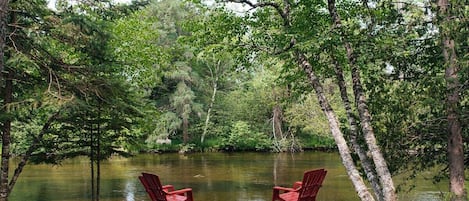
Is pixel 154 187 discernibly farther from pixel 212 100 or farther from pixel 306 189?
pixel 212 100

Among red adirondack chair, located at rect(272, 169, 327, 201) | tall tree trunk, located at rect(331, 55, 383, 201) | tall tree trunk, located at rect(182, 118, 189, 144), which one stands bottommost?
red adirondack chair, located at rect(272, 169, 327, 201)

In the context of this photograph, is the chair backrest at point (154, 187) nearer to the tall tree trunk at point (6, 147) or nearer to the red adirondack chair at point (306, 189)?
the red adirondack chair at point (306, 189)

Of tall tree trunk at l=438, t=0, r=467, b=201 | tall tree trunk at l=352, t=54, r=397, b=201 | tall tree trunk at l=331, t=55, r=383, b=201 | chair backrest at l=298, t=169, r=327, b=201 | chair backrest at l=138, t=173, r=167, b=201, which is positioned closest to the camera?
tall tree trunk at l=438, t=0, r=467, b=201

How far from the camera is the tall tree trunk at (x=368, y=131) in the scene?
21.4 feet

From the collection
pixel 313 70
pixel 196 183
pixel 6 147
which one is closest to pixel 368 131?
pixel 313 70

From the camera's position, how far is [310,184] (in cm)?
763

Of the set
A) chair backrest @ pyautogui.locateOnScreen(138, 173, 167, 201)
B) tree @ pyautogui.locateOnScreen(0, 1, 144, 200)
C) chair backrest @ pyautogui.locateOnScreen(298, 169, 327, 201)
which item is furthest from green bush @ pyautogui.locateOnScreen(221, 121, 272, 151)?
chair backrest @ pyautogui.locateOnScreen(138, 173, 167, 201)

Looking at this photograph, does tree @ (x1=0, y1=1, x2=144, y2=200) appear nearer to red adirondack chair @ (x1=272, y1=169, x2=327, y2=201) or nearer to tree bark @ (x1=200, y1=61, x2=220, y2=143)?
red adirondack chair @ (x1=272, y1=169, x2=327, y2=201)

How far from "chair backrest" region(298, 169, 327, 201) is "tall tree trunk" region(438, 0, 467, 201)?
6.70 ft

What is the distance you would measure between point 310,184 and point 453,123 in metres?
2.32

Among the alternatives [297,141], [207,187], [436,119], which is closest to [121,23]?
[207,187]

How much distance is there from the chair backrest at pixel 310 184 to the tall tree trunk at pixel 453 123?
2044 mm

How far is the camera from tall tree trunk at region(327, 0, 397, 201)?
6.52 m

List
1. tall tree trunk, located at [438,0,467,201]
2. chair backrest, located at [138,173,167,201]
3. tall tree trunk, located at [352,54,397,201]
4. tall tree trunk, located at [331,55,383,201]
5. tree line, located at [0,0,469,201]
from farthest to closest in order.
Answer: chair backrest, located at [138,173,167,201] < tall tree trunk, located at [331,55,383,201] < tall tree trunk, located at [352,54,397,201] < tree line, located at [0,0,469,201] < tall tree trunk, located at [438,0,467,201]
